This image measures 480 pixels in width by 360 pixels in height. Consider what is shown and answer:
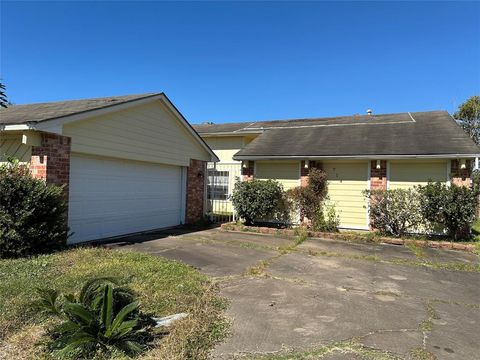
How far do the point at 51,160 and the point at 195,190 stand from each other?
6.46 meters

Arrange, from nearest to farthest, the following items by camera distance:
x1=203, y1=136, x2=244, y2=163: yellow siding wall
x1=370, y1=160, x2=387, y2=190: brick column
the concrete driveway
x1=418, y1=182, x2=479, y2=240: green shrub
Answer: the concrete driveway, x1=418, y1=182, x2=479, y2=240: green shrub, x1=370, y1=160, x2=387, y2=190: brick column, x1=203, y1=136, x2=244, y2=163: yellow siding wall

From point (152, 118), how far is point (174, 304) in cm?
763

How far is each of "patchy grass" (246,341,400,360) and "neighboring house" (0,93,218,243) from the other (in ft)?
21.1

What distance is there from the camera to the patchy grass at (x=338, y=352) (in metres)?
3.40

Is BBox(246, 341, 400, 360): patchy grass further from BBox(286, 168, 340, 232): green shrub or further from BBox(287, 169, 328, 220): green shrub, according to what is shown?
BBox(287, 169, 328, 220): green shrub

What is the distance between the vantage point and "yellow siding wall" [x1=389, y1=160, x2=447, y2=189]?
35.6 feet

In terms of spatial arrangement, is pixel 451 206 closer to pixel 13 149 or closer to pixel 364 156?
pixel 364 156

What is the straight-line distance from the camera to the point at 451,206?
9586mm

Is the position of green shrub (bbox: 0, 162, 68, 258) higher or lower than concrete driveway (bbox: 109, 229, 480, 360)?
higher

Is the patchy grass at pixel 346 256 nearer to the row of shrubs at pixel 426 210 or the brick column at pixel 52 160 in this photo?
the row of shrubs at pixel 426 210

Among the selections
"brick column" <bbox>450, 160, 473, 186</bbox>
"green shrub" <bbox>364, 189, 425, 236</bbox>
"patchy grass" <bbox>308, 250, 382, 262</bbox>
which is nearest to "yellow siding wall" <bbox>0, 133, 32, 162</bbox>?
"patchy grass" <bbox>308, 250, 382, 262</bbox>

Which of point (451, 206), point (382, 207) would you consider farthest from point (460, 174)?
point (382, 207)

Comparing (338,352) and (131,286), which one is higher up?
(131,286)

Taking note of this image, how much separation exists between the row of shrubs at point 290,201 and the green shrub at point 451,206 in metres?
2.90
